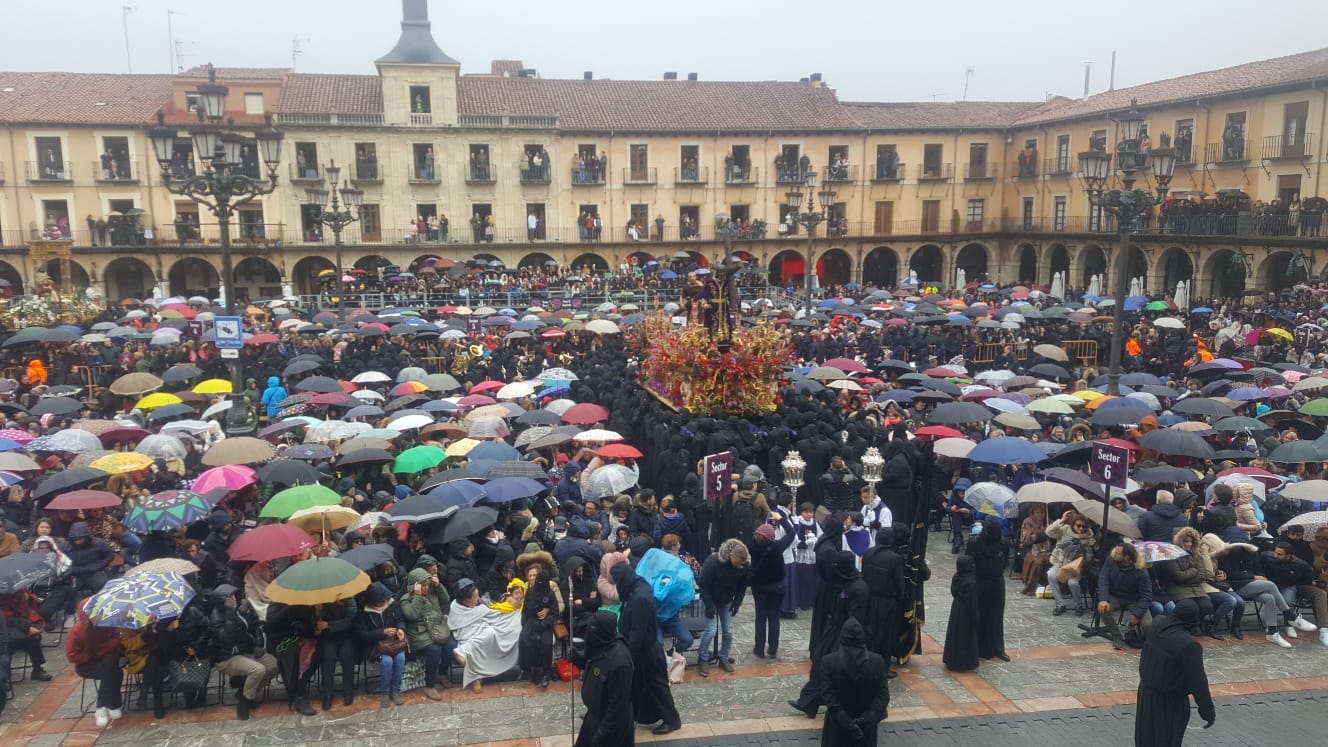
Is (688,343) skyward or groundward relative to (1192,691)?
skyward

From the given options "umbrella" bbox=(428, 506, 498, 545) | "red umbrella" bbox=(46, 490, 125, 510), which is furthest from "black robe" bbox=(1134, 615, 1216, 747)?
"red umbrella" bbox=(46, 490, 125, 510)

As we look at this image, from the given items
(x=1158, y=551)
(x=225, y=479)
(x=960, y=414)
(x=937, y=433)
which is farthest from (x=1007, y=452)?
(x=225, y=479)

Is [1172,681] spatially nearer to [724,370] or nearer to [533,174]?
[724,370]

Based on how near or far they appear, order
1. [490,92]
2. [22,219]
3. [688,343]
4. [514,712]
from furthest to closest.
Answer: [490,92]
[22,219]
[688,343]
[514,712]

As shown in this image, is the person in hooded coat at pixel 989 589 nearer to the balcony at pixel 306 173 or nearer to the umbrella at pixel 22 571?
the umbrella at pixel 22 571

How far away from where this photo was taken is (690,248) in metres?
44.2

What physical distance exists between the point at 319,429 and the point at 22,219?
33699 millimetres

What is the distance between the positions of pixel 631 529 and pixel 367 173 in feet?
113

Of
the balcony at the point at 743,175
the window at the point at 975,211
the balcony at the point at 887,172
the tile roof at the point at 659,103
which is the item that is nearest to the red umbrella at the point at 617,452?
the tile roof at the point at 659,103

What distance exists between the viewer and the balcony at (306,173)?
40.2 meters

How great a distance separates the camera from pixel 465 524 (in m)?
9.52

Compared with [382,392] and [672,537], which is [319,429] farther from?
[672,537]

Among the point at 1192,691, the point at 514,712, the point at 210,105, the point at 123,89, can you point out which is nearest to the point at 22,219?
the point at 123,89

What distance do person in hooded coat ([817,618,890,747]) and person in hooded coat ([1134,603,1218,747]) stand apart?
2.04m
